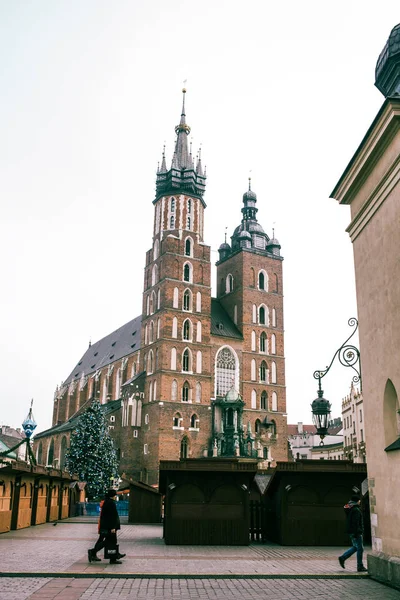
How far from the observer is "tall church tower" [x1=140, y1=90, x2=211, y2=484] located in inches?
2027

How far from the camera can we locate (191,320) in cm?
5512

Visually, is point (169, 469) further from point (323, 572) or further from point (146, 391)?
point (146, 391)

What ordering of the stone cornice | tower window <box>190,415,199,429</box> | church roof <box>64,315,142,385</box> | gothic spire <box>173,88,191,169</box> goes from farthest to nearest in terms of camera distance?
1. church roof <box>64,315,142,385</box>
2. gothic spire <box>173,88,191,169</box>
3. tower window <box>190,415,199,429</box>
4. the stone cornice

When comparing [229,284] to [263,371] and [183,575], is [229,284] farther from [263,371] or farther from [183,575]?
[183,575]

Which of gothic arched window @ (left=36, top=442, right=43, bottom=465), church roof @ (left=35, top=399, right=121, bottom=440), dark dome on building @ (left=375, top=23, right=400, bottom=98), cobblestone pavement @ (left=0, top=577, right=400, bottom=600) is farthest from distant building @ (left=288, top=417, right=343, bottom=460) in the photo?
dark dome on building @ (left=375, top=23, right=400, bottom=98)

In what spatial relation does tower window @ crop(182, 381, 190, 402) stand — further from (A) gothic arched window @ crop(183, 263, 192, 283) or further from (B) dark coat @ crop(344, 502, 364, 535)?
(B) dark coat @ crop(344, 502, 364, 535)

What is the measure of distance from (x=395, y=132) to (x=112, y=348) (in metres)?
67.8

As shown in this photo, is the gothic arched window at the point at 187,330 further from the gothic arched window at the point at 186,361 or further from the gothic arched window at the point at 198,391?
the gothic arched window at the point at 198,391

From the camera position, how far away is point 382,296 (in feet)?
36.6

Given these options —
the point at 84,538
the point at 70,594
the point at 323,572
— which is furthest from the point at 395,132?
the point at 84,538

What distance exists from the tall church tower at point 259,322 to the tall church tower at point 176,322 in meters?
4.56

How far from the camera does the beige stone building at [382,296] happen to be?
34.0 ft

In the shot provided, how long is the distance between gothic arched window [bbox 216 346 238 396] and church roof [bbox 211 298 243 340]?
165cm

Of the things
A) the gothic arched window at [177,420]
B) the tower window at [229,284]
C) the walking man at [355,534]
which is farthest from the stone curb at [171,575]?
the tower window at [229,284]
